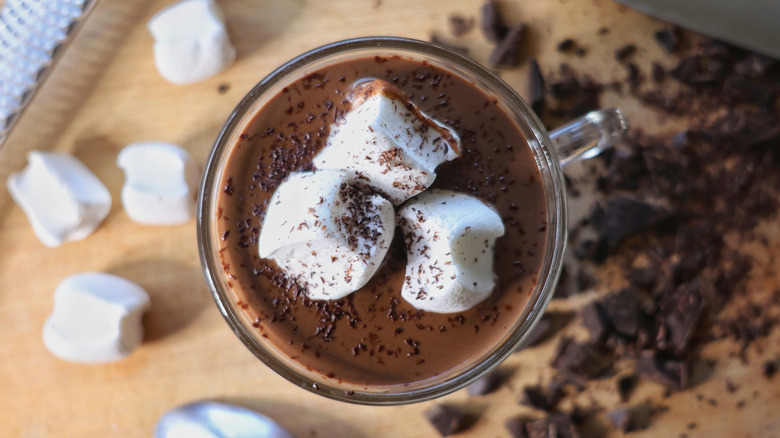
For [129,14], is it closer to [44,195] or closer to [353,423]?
[44,195]

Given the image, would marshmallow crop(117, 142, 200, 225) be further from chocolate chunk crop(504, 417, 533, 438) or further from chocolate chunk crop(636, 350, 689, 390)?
chocolate chunk crop(636, 350, 689, 390)

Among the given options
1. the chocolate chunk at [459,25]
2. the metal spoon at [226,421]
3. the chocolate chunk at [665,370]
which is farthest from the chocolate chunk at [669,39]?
the metal spoon at [226,421]

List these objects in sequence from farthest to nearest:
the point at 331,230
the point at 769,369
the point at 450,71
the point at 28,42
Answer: the point at 769,369, the point at 28,42, the point at 450,71, the point at 331,230

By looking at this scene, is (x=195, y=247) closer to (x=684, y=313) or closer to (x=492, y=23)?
(x=492, y=23)

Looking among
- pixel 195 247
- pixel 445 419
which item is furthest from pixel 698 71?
pixel 195 247

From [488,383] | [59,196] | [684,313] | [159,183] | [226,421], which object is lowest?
[226,421]

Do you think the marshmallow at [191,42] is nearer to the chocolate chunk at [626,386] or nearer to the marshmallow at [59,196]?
the marshmallow at [59,196]

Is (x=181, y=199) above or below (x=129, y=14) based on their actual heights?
below

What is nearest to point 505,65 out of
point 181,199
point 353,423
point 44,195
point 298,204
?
point 298,204
